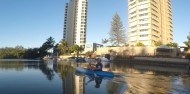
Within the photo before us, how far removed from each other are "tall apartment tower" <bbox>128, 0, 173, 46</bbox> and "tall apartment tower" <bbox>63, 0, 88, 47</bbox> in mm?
46256

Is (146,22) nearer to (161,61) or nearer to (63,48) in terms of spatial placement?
(63,48)

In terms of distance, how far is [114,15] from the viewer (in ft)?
369

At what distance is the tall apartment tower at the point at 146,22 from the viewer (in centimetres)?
12955

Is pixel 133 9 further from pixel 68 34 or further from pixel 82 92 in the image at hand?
pixel 82 92

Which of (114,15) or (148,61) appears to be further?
(114,15)

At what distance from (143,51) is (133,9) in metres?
58.1

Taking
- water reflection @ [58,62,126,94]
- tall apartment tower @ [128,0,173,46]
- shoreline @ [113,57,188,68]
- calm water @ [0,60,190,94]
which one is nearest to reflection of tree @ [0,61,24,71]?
calm water @ [0,60,190,94]

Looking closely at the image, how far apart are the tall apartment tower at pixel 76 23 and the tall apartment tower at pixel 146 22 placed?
46256mm

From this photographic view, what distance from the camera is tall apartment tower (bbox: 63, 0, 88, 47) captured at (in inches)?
6998

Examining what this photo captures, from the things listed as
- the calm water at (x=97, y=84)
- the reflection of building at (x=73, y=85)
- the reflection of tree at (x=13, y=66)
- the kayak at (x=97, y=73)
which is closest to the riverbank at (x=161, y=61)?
the calm water at (x=97, y=84)

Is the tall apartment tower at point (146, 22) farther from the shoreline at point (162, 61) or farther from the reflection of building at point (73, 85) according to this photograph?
the reflection of building at point (73, 85)

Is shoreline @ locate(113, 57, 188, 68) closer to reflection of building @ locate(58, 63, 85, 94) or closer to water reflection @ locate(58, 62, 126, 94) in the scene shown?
water reflection @ locate(58, 62, 126, 94)

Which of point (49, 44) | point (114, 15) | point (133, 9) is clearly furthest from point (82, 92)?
point (49, 44)

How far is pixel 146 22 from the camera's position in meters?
131
